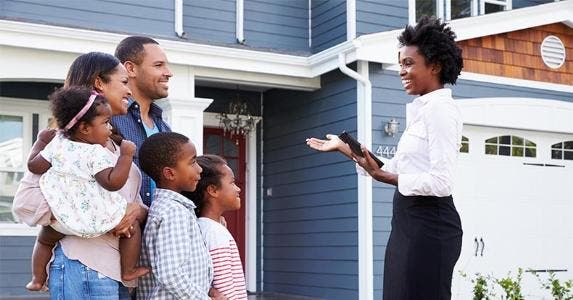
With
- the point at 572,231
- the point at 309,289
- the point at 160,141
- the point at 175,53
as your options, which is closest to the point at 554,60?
the point at 572,231

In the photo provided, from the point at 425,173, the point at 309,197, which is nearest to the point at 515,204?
the point at 309,197

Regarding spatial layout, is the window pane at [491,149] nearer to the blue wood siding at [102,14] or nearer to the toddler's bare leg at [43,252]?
the blue wood siding at [102,14]

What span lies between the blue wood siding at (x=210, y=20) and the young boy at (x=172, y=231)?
664 centimetres

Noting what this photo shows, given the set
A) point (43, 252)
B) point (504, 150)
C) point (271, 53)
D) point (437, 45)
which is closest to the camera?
point (43, 252)

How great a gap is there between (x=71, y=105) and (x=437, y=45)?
1542 mm

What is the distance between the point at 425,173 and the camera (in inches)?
123

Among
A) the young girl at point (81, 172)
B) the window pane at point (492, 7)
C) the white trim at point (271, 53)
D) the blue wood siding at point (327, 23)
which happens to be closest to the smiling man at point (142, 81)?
the young girl at point (81, 172)

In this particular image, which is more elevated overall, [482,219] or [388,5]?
[388,5]

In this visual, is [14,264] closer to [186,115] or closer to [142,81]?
[186,115]

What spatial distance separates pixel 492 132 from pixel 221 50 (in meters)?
3.49

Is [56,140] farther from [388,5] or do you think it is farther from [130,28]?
[388,5]

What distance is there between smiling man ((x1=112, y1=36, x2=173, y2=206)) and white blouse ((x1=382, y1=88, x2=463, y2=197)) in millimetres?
1012

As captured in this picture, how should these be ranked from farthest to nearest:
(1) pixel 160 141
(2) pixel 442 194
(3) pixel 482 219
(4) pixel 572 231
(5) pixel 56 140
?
1. (4) pixel 572 231
2. (3) pixel 482 219
3. (2) pixel 442 194
4. (1) pixel 160 141
5. (5) pixel 56 140

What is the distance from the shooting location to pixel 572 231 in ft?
33.2
